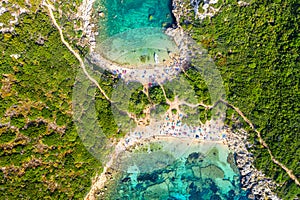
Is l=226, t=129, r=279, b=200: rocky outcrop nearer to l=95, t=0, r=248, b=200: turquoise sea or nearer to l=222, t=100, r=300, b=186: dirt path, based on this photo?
l=95, t=0, r=248, b=200: turquoise sea

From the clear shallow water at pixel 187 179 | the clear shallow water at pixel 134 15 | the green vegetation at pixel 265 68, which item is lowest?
the clear shallow water at pixel 187 179

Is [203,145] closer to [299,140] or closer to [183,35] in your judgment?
[299,140]

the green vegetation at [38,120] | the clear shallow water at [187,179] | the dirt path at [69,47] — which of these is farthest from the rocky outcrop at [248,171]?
the green vegetation at [38,120]

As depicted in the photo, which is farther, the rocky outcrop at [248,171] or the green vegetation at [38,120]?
the rocky outcrop at [248,171]

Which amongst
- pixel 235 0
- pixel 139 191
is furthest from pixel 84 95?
pixel 235 0

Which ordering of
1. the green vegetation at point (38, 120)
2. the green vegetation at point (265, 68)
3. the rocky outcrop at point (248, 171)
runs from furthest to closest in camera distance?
1. the rocky outcrop at point (248, 171)
2. the green vegetation at point (265, 68)
3. the green vegetation at point (38, 120)

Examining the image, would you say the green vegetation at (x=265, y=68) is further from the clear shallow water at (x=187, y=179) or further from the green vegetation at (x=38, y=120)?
the green vegetation at (x=38, y=120)

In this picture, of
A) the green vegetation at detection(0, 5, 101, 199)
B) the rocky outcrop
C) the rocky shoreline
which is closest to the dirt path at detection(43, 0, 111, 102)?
the green vegetation at detection(0, 5, 101, 199)

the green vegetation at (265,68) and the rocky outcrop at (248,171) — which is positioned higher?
the green vegetation at (265,68)
